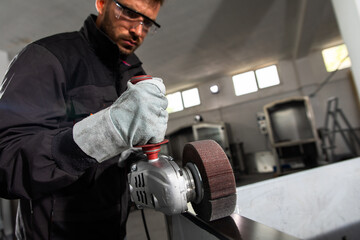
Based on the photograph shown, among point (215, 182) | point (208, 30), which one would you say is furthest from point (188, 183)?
point (208, 30)

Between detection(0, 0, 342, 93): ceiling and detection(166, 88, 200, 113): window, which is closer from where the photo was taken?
detection(0, 0, 342, 93): ceiling

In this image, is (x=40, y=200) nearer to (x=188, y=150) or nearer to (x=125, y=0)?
(x=188, y=150)

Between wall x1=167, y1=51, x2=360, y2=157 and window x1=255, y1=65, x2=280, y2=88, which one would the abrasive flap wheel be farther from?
window x1=255, y1=65, x2=280, y2=88

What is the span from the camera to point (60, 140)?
507 millimetres

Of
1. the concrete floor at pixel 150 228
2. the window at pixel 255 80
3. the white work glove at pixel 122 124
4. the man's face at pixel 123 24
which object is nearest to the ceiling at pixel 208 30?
the window at pixel 255 80

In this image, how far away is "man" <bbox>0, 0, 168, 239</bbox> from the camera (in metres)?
0.50

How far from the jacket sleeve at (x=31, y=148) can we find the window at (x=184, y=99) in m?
6.74

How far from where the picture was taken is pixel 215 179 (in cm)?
59

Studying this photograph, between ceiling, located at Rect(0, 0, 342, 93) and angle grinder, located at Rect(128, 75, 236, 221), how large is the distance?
2.74 meters

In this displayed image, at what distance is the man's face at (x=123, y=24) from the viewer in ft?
3.02

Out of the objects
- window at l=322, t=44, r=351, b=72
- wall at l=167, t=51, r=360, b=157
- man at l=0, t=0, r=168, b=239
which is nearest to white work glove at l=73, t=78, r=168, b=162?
man at l=0, t=0, r=168, b=239

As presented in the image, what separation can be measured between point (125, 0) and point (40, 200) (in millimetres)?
826

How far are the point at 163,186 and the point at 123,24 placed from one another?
72cm

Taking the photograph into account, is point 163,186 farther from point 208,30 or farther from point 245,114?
point 245,114
